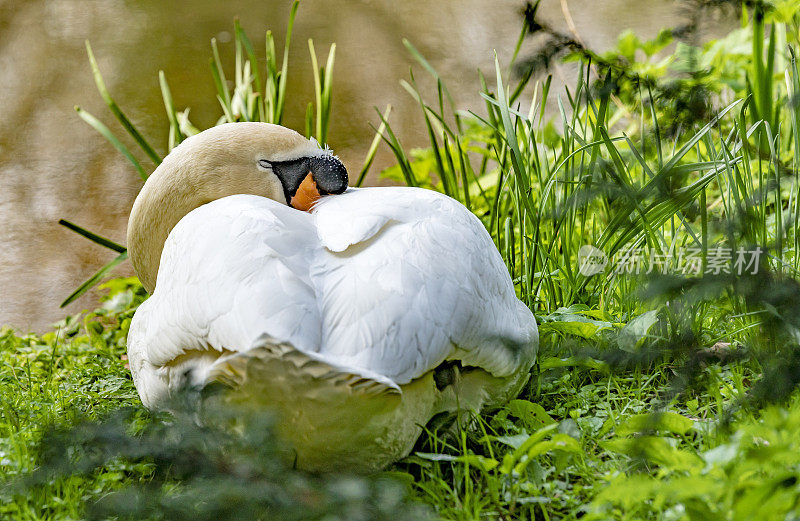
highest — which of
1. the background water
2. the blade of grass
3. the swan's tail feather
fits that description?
the swan's tail feather

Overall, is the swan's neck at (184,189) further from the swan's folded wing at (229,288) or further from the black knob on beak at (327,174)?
the swan's folded wing at (229,288)

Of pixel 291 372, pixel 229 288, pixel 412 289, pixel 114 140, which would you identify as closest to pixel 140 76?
pixel 114 140

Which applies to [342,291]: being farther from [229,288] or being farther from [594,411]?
[594,411]

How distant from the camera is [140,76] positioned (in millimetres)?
6684

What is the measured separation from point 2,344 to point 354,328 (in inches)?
93.8

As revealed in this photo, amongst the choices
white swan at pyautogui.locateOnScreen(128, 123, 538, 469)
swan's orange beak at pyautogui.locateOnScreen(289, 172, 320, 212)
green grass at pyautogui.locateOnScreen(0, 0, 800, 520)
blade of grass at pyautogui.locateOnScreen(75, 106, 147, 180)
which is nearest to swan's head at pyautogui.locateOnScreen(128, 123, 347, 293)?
swan's orange beak at pyautogui.locateOnScreen(289, 172, 320, 212)

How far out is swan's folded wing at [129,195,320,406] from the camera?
5.36ft

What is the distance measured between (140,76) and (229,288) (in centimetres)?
554

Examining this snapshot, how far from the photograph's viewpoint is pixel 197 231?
1.98 metres

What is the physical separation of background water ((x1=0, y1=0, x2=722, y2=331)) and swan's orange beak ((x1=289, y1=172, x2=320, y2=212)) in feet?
8.16

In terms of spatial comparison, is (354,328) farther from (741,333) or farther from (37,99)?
(37,99)

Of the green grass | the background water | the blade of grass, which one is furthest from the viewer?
the background water

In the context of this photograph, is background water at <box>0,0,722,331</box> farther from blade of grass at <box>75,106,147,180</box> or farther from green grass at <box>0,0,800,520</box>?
green grass at <box>0,0,800,520</box>

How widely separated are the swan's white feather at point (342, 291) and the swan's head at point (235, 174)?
378 mm
